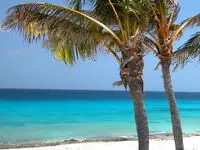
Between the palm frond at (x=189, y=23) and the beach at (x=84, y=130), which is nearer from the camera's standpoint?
the palm frond at (x=189, y=23)

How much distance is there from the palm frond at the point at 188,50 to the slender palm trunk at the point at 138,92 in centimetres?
197

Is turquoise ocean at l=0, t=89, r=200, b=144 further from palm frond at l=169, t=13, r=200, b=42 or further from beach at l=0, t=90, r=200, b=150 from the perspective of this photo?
palm frond at l=169, t=13, r=200, b=42

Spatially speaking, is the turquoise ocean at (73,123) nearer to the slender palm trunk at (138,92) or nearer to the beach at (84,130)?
the beach at (84,130)

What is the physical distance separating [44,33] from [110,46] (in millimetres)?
1860

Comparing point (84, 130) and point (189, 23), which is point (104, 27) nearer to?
point (189, 23)

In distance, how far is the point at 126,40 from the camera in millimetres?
9562

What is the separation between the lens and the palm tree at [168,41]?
1072 cm

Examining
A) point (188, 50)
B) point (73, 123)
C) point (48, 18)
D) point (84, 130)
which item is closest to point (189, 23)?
point (188, 50)

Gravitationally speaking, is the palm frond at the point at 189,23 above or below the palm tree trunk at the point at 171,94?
above

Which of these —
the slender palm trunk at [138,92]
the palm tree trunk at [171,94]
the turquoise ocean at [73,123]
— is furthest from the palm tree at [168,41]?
the turquoise ocean at [73,123]

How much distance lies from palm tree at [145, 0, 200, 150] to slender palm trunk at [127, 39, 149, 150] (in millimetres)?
1376

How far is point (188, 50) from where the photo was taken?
11.2 meters

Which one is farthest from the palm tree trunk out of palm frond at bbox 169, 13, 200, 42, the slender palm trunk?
the slender palm trunk

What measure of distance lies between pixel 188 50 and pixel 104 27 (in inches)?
105
